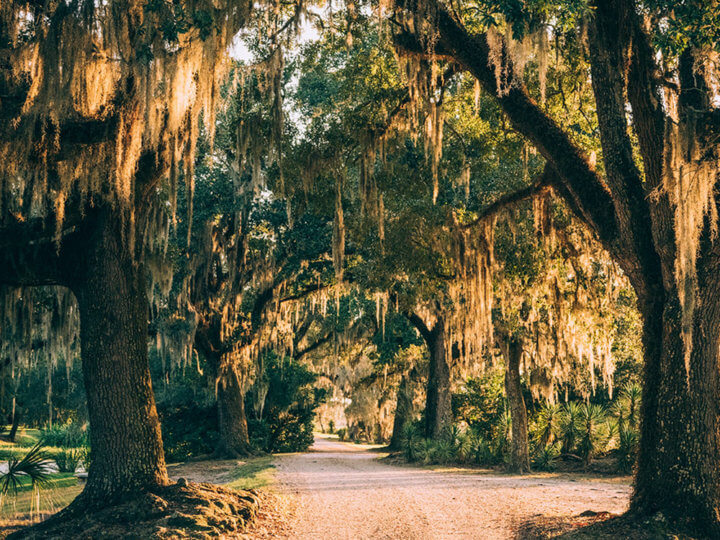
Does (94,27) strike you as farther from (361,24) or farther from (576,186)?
(576,186)

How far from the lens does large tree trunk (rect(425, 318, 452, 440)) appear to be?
1773 cm

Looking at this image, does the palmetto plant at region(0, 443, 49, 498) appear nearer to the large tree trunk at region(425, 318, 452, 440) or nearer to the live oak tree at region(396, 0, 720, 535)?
the live oak tree at region(396, 0, 720, 535)

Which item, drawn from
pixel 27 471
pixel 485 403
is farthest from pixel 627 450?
pixel 27 471

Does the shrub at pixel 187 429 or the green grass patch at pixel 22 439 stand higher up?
the shrub at pixel 187 429

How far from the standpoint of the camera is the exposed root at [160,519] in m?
5.79

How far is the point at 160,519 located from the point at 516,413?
973 cm

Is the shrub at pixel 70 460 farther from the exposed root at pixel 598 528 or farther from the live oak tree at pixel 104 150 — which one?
the exposed root at pixel 598 528

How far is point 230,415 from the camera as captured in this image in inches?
725

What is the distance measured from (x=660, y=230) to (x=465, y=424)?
1614 cm

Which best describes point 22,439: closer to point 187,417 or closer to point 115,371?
point 187,417

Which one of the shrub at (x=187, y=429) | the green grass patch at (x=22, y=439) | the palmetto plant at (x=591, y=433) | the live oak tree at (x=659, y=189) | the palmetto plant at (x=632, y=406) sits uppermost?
the live oak tree at (x=659, y=189)

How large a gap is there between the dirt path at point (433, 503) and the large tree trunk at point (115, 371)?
2129 mm

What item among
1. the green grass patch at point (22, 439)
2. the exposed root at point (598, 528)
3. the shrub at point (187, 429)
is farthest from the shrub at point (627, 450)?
the green grass patch at point (22, 439)

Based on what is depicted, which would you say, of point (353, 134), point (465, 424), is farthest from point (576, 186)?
point (465, 424)
